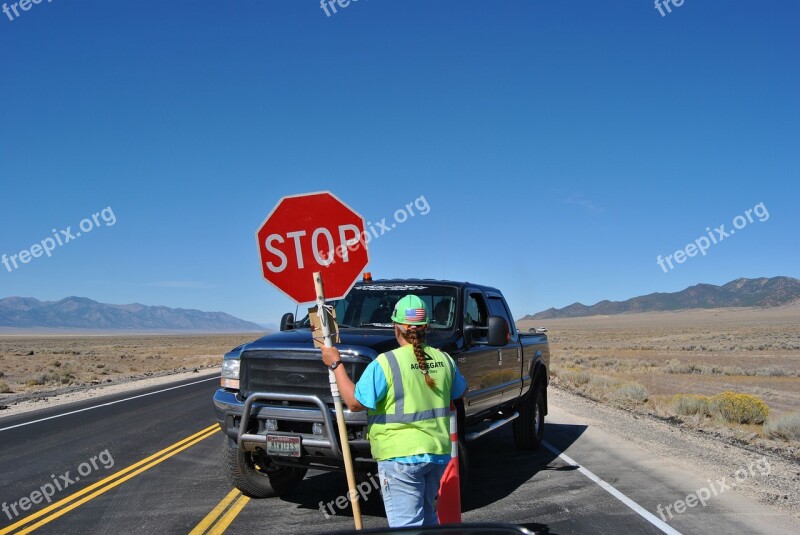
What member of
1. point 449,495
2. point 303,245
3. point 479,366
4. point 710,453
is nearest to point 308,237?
point 303,245

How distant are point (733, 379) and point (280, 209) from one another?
1049 inches

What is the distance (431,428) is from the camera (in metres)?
4.00

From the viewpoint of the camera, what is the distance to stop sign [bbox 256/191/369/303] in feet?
18.6

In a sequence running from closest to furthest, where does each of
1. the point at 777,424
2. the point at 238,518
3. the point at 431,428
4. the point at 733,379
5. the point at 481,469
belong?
the point at 431,428 < the point at 238,518 < the point at 481,469 < the point at 777,424 < the point at 733,379

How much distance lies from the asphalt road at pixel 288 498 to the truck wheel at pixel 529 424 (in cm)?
19

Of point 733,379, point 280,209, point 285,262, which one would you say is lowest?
point 733,379

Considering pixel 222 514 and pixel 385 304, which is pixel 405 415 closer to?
pixel 222 514

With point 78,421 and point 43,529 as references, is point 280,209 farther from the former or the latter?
point 78,421

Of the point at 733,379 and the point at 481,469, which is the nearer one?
the point at 481,469

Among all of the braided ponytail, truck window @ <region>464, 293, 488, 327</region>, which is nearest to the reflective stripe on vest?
the braided ponytail

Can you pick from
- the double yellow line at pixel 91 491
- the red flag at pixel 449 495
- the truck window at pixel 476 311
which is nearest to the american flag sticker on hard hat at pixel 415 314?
the red flag at pixel 449 495

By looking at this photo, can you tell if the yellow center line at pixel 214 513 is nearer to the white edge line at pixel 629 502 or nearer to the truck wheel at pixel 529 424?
the white edge line at pixel 629 502

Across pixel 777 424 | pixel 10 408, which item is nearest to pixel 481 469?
pixel 777 424

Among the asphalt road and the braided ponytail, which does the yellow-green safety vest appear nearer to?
the braided ponytail
